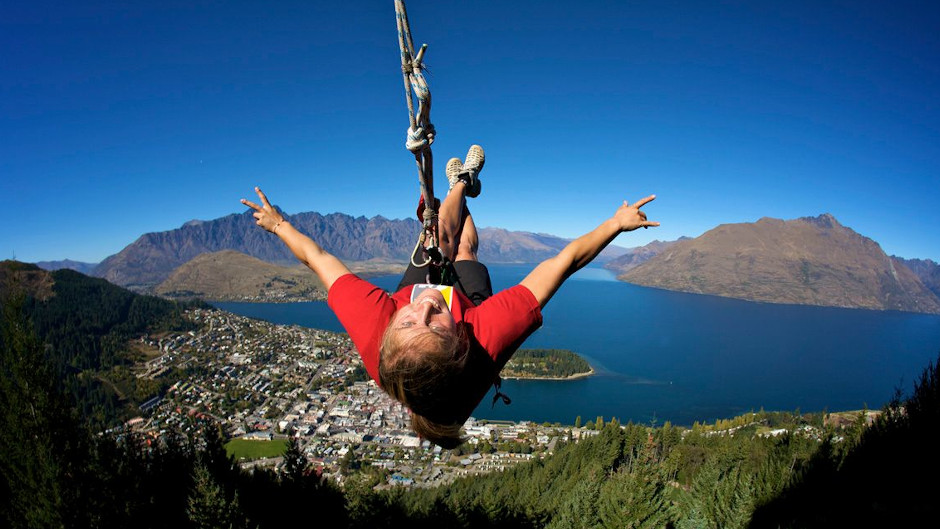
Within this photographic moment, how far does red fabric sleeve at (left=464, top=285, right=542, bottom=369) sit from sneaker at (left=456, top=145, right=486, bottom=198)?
155 centimetres

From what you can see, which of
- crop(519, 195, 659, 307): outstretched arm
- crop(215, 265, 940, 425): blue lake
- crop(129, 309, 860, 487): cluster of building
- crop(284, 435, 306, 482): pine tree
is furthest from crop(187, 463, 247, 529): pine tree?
crop(215, 265, 940, 425): blue lake

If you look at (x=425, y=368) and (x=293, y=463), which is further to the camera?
(x=293, y=463)

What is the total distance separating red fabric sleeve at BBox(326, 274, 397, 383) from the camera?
128 centimetres

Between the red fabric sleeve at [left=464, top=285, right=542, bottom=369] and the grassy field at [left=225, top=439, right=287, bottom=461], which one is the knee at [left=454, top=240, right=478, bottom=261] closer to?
the red fabric sleeve at [left=464, top=285, right=542, bottom=369]

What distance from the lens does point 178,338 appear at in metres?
59.8

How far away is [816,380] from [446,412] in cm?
5987

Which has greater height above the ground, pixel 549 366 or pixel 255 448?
pixel 549 366

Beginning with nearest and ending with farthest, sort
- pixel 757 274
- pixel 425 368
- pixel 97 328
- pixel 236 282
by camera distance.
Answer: pixel 425 368
pixel 97 328
pixel 236 282
pixel 757 274

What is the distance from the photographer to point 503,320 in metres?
1.28

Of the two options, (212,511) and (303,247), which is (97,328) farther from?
(303,247)

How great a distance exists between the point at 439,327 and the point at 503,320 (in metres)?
0.24

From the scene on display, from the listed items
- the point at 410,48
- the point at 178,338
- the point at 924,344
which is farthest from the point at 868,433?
the point at 924,344

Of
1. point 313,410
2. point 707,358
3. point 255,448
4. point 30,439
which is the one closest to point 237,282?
point 313,410

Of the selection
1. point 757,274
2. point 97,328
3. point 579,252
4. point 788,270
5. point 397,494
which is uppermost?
point 788,270
